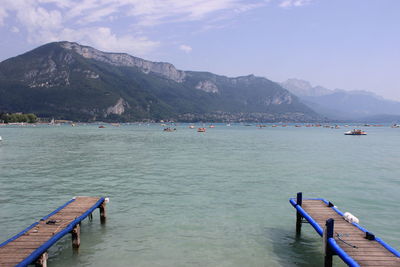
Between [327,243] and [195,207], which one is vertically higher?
[327,243]

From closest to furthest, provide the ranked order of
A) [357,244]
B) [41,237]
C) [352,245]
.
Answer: [352,245], [357,244], [41,237]

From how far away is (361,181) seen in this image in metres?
39.2

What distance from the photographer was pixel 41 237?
616 inches

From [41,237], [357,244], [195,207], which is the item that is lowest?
[195,207]

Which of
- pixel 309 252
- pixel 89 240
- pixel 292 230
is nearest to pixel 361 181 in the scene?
pixel 292 230

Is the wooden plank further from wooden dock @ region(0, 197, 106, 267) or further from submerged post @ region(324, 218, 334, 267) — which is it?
wooden dock @ region(0, 197, 106, 267)

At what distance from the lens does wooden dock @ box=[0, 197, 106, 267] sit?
44.8 feet

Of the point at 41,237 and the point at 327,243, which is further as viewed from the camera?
the point at 41,237

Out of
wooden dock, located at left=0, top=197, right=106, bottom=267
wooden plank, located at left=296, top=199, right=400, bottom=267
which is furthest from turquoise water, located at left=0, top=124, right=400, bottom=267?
wooden plank, located at left=296, top=199, right=400, bottom=267

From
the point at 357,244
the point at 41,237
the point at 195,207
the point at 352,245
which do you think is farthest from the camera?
the point at 195,207

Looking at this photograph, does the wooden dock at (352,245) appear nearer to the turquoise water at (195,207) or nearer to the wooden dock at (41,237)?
the turquoise water at (195,207)

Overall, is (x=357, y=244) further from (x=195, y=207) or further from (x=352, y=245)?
(x=195, y=207)

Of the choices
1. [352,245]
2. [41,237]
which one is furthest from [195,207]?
[352,245]

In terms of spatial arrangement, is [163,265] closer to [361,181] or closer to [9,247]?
[9,247]
